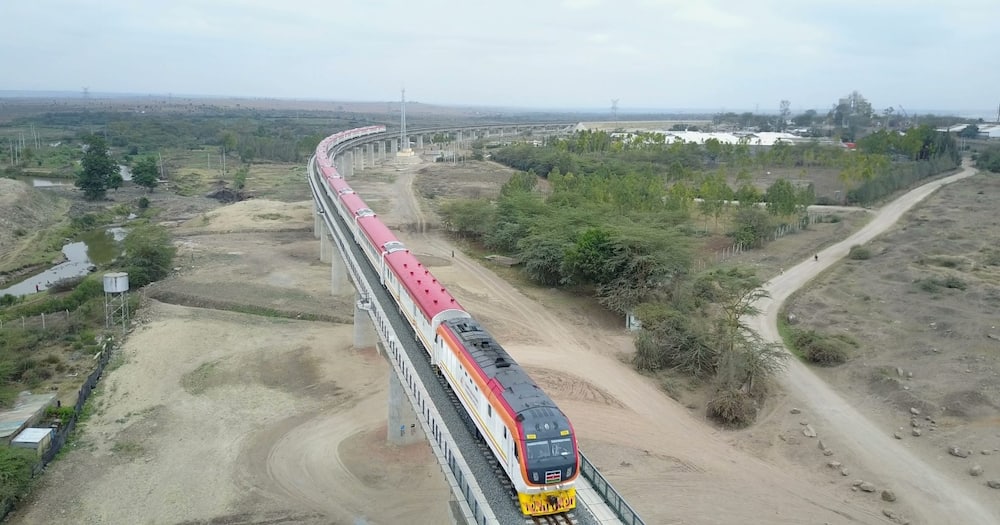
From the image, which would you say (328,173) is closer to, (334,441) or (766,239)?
(334,441)

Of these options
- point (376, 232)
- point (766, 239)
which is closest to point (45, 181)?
point (376, 232)

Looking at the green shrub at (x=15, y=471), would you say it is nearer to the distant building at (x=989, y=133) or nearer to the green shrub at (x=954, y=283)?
the green shrub at (x=954, y=283)

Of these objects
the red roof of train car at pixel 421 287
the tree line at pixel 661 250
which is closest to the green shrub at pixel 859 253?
the tree line at pixel 661 250

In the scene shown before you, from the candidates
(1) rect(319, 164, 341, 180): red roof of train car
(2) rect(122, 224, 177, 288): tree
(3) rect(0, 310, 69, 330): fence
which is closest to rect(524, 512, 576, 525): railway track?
(3) rect(0, 310, 69, 330): fence

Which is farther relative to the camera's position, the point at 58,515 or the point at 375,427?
the point at 375,427

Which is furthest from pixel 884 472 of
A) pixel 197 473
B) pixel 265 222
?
pixel 265 222

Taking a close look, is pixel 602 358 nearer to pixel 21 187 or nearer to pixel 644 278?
pixel 644 278
